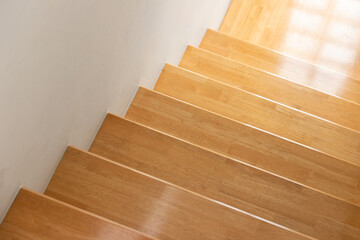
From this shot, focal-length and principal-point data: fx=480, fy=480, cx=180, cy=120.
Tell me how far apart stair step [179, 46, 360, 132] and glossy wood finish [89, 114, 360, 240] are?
2.24 ft

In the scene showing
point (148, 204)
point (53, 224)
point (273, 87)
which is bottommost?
point (53, 224)

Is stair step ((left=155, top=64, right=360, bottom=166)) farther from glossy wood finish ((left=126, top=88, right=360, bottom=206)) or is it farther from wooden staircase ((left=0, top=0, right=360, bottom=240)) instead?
glossy wood finish ((left=126, top=88, right=360, bottom=206))

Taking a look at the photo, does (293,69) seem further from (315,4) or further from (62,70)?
(62,70)

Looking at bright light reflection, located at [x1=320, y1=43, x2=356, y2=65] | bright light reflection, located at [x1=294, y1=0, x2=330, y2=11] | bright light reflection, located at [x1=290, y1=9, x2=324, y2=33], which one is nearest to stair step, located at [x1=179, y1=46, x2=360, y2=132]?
bright light reflection, located at [x1=320, y1=43, x2=356, y2=65]

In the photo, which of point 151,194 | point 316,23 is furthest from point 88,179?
point 316,23

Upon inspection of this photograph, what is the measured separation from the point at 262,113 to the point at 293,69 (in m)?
0.63

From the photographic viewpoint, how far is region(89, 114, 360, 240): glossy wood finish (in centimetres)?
159

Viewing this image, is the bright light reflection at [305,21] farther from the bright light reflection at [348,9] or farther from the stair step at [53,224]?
the stair step at [53,224]

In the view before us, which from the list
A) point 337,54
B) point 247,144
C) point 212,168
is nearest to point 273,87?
point 247,144

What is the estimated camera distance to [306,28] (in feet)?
10.2

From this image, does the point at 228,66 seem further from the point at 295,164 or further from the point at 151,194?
the point at 151,194

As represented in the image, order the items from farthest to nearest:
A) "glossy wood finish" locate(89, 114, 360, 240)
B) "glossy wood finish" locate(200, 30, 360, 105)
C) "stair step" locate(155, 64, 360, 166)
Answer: "glossy wood finish" locate(200, 30, 360, 105), "stair step" locate(155, 64, 360, 166), "glossy wood finish" locate(89, 114, 360, 240)

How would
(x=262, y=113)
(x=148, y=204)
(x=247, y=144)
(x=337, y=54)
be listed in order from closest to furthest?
1. (x=148, y=204)
2. (x=247, y=144)
3. (x=262, y=113)
4. (x=337, y=54)

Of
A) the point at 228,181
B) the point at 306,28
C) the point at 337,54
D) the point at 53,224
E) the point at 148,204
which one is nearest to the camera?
the point at 53,224
